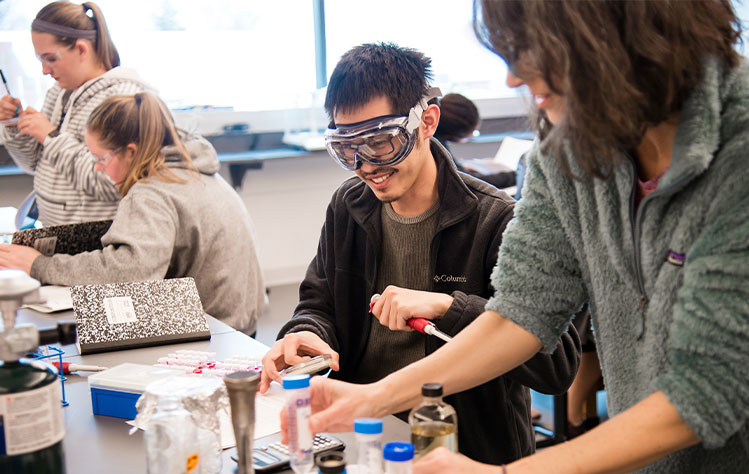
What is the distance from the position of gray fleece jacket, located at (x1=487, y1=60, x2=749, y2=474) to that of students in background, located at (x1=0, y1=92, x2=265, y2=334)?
1478mm

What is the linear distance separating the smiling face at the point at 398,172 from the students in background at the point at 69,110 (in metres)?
1.39

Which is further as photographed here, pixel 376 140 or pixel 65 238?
pixel 65 238

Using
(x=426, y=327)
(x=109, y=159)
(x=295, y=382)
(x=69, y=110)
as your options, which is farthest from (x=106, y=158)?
(x=295, y=382)

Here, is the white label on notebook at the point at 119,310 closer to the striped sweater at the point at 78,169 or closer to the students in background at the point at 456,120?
the striped sweater at the point at 78,169

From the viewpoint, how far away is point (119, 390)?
1.50m

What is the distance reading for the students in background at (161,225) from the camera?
238 centimetres

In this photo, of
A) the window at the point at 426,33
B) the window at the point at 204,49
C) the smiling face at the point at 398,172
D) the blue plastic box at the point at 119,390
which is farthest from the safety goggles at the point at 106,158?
the window at the point at 426,33

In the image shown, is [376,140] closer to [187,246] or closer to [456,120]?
[187,246]

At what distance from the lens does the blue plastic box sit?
4.88ft

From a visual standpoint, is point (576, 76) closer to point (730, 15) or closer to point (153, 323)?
point (730, 15)

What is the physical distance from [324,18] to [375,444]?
4.84 m

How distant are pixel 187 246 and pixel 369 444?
61.6 inches

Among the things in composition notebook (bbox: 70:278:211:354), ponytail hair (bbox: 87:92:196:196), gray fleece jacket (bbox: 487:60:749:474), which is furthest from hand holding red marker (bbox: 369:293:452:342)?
ponytail hair (bbox: 87:92:196:196)

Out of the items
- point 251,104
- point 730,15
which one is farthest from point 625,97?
point 251,104
